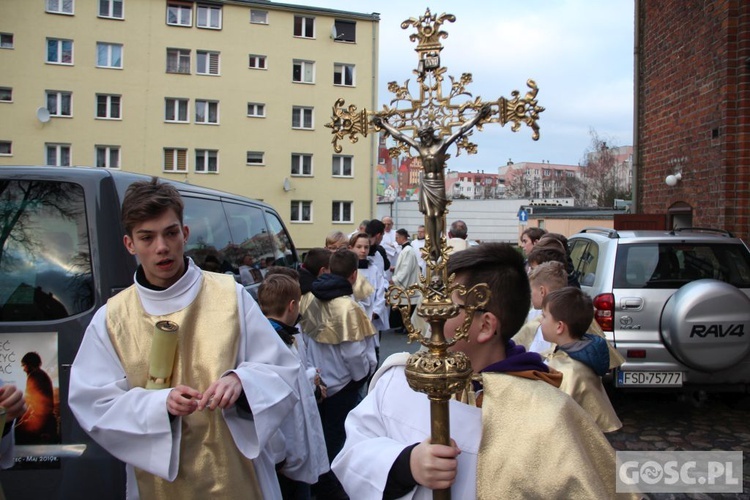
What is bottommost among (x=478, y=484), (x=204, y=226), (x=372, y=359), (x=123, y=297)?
(x=372, y=359)

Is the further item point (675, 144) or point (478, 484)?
point (675, 144)

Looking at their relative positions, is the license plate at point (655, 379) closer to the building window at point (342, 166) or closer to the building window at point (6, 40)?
the building window at point (342, 166)

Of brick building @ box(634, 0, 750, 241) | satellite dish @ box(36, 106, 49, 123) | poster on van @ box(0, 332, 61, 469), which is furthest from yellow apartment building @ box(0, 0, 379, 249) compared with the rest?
poster on van @ box(0, 332, 61, 469)

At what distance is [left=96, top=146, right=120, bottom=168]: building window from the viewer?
3391 centimetres

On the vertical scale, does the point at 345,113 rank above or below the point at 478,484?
above

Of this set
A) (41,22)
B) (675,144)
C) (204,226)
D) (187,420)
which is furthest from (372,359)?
(41,22)

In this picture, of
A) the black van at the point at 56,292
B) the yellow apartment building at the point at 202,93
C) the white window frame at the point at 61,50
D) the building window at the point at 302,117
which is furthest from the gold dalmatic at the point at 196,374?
the white window frame at the point at 61,50

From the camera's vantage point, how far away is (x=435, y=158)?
1.79 metres

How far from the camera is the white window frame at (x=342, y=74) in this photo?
37.1m

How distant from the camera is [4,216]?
9.53ft

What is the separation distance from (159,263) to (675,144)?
9.80 meters

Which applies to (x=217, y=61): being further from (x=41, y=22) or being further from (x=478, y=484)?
(x=478, y=484)

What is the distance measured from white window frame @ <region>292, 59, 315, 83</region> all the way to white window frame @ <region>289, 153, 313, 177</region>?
4360mm

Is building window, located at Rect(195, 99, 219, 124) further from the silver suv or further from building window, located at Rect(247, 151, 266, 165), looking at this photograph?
the silver suv
